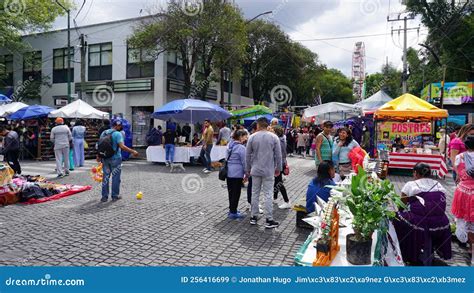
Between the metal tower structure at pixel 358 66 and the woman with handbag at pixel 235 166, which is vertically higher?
the metal tower structure at pixel 358 66

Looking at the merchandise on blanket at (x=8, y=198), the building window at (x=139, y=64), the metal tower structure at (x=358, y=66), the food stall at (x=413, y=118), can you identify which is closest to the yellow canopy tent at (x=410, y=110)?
the food stall at (x=413, y=118)

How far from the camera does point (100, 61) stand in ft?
84.5

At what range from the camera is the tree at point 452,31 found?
25.9m

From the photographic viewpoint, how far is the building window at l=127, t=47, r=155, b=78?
888 inches

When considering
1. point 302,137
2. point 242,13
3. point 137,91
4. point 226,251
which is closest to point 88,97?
point 137,91

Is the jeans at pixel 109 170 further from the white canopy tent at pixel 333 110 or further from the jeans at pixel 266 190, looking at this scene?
the white canopy tent at pixel 333 110

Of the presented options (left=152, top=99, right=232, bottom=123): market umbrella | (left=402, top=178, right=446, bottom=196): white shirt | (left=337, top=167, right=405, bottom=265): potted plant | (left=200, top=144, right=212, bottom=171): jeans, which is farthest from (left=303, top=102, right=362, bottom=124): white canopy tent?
(left=337, top=167, right=405, bottom=265): potted plant

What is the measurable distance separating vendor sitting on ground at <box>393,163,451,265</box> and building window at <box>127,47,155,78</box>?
20.5 meters

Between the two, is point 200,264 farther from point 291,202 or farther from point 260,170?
point 291,202

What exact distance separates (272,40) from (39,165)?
2623 cm

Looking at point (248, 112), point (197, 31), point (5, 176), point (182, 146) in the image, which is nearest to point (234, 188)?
point (5, 176)

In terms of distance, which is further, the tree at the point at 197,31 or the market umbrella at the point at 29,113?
the tree at the point at 197,31

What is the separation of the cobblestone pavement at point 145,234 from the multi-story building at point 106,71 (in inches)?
638

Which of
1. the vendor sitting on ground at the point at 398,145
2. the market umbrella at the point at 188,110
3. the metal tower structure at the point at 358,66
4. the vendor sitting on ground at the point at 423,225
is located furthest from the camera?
the metal tower structure at the point at 358,66
